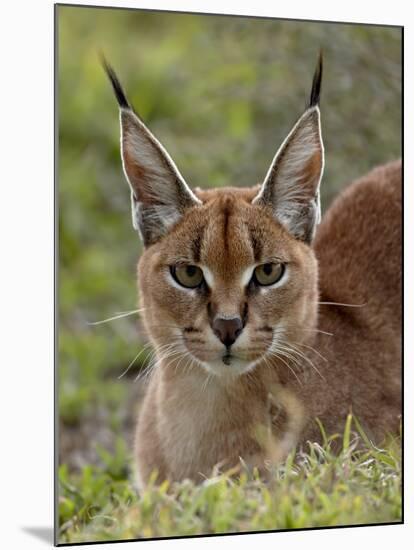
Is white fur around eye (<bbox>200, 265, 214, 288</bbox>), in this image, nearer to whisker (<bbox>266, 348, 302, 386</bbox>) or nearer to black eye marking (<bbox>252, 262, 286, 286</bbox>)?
black eye marking (<bbox>252, 262, 286, 286</bbox>)

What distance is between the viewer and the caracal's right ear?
566 cm

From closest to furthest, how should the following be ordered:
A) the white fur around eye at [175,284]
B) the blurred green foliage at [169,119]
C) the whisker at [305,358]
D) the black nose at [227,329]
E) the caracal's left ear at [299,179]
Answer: the black nose at [227,329]
the white fur around eye at [175,284]
the caracal's left ear at [299,179]
the whisker at [305,358]
the blurred green foliage at [169,119]


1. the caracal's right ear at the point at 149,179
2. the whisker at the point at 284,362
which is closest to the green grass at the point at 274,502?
the whisker at the point at 284,362

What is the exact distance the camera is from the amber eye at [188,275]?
559 cm

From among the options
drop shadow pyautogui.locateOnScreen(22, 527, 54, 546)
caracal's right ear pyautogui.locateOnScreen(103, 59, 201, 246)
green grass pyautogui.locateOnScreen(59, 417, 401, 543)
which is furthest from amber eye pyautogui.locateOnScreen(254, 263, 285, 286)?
drop shadow pyautogui.locateOnScreen(22, 527, 54, 546)

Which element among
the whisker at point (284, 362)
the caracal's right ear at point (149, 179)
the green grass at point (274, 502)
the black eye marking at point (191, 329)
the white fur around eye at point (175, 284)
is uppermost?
the caracal's right ear at point (149, 179)

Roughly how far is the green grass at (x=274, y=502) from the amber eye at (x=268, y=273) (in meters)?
0.79

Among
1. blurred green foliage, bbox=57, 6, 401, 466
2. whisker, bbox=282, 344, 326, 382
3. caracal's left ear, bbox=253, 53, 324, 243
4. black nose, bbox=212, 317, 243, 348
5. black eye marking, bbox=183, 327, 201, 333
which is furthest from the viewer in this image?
blurred green foliage, bbox=57, 6, 401, 466

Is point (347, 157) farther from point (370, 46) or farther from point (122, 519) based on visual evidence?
point (122, 519)

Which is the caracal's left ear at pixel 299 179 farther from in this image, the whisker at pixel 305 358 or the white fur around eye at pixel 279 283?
the whisker at pixel 305 358

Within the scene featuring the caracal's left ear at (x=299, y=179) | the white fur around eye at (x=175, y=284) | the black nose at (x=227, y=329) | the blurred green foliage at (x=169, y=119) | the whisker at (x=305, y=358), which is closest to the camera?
the black nose at (x=227, y=329)

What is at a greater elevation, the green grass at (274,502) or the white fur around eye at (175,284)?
the white fur around eye at (175,284)

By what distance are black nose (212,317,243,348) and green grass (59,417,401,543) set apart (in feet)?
2.04

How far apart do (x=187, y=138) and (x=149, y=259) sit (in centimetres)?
450
